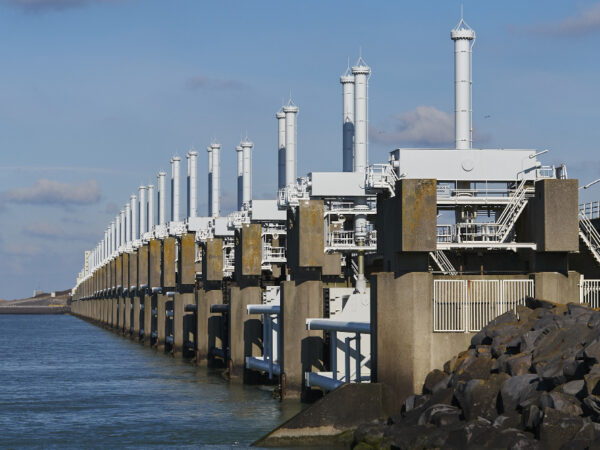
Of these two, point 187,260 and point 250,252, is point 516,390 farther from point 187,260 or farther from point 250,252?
point 187,260

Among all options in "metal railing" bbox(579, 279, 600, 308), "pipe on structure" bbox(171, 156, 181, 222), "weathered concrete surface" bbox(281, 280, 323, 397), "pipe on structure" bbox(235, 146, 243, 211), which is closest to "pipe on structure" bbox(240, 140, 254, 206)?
"pipe on structure" bbox(235, 146, 243, 211)

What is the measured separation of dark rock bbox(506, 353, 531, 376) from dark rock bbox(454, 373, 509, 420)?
22cm

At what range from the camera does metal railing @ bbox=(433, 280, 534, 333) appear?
30.8 meters

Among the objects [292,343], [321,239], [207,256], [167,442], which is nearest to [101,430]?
[167,442]

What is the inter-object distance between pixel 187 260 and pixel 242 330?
2368 cm

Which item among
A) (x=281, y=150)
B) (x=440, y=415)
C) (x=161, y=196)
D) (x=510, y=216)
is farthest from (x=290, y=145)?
(x=161, y=196)

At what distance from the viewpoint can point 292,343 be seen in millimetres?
43062

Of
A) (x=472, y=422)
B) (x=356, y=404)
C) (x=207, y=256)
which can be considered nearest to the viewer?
(x=472, y=422)

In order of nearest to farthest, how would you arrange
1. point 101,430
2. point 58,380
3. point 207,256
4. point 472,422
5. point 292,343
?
point 472,422
point 101,430
point 292,343
point 58,380
point 207,256

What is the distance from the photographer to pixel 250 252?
5612 cm

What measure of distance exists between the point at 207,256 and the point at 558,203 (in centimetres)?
3781

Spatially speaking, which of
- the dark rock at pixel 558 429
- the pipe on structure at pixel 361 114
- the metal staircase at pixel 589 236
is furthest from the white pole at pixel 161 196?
the dark rock at pixel 558 429

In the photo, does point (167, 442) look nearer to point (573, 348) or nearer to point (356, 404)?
point (356, 404)

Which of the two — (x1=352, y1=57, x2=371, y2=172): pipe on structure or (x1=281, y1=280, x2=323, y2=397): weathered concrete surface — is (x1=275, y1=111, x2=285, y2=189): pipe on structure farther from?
(x1=281, y1=280, x2=323, y2=397): weathered concrete surface
